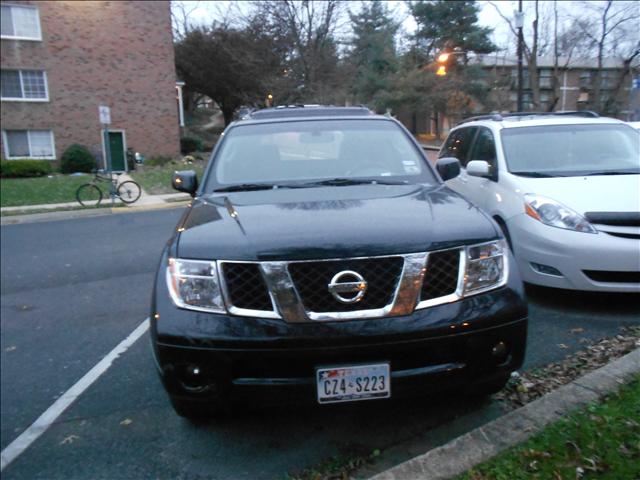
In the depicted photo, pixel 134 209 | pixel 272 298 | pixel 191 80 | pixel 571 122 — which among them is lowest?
pixel 134 209

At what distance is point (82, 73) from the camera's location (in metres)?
25.6

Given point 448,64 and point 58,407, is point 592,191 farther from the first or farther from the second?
point 448,64

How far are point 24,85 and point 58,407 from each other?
25736 mm

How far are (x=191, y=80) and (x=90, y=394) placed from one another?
42.6 meters

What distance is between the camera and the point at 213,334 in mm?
2520

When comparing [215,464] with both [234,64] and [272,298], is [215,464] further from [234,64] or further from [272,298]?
[234,64]

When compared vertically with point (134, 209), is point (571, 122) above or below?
above

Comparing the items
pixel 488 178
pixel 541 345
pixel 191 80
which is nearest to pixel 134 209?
pixel 488 178

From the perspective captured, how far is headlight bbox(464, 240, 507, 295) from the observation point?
2695 millimetres

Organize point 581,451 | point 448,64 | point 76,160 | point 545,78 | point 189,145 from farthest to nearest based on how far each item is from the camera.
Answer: point 448,64 < point 189,145 < point 76,160 < point 545,78 < point 581,451

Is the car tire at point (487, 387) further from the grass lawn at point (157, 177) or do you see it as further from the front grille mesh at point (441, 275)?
the grass lawn at point (157, 177)

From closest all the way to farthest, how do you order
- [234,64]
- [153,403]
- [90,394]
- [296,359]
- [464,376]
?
[296,359] → [464,376] → [153,403] → [90,394] → [234,64]

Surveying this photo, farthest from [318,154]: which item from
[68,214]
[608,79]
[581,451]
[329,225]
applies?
[68,214]

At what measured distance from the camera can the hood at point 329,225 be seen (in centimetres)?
260
